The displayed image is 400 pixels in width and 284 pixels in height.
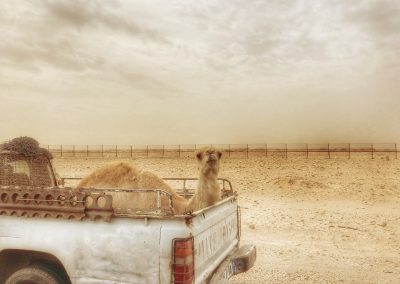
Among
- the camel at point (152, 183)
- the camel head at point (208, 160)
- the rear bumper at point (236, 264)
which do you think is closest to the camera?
the rear bumper at point (236, 264)

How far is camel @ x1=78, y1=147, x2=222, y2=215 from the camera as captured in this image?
587 centimetres

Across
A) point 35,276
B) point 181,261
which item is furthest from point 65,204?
point 181,261

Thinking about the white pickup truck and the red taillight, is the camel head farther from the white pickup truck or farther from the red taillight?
the red taillight

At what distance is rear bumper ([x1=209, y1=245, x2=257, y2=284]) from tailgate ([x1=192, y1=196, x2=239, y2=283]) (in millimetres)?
71

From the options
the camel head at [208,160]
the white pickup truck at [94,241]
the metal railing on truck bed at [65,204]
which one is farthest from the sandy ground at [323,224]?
the metal railing on truck bed at [65,204]

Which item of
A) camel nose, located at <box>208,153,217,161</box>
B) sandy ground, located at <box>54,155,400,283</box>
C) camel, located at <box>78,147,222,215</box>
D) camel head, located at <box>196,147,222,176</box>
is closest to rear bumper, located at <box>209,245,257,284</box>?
camel, located at <box>78,147,222,215</box>

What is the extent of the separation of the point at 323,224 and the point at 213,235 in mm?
9662

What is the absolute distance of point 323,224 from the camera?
13.1m

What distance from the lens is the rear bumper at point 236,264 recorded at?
4571 millimetres

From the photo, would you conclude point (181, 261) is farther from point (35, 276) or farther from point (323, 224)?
point (323, 224)

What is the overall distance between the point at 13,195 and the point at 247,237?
7713mm

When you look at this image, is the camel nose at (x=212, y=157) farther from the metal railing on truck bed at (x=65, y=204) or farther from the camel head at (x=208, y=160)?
the metal railing on truck bed at (x=65, y=204)

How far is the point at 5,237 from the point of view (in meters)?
3.99

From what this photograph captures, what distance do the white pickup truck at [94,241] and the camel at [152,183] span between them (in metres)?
1.42
